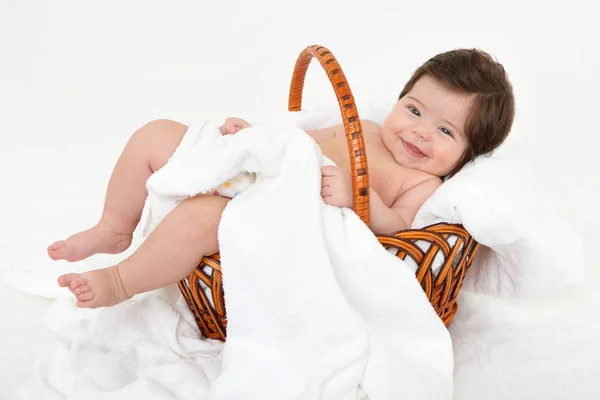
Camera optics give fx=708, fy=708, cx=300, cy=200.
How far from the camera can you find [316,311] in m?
1.24

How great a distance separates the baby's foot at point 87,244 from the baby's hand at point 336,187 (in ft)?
1.63

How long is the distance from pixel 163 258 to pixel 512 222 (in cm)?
67

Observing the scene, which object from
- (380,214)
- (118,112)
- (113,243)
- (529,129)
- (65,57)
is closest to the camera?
(380,214)

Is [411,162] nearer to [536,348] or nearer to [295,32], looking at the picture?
[536,348]

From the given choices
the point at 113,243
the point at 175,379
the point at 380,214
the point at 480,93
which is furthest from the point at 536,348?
the point at 113,243

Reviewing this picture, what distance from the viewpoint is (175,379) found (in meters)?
1.35

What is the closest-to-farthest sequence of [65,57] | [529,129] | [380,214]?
[380,214], [529,129], [65,57]

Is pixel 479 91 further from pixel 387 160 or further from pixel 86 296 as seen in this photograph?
pixel 86 296

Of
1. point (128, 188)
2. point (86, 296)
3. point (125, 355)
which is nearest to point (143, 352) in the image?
point (125, 355)

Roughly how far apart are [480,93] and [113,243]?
880 millimetres

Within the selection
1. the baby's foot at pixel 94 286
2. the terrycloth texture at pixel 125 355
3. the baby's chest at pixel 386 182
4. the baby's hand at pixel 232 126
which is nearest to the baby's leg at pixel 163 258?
the baby's foot at pixel 94 286

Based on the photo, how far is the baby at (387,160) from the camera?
1356 millimetres

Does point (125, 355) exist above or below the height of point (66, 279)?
below

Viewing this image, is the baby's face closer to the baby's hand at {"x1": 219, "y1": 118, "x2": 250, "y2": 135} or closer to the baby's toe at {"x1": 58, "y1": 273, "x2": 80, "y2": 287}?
the baby's hand at {"x1": 219, "y1": 118, "x2": 250, "y2": 135}
